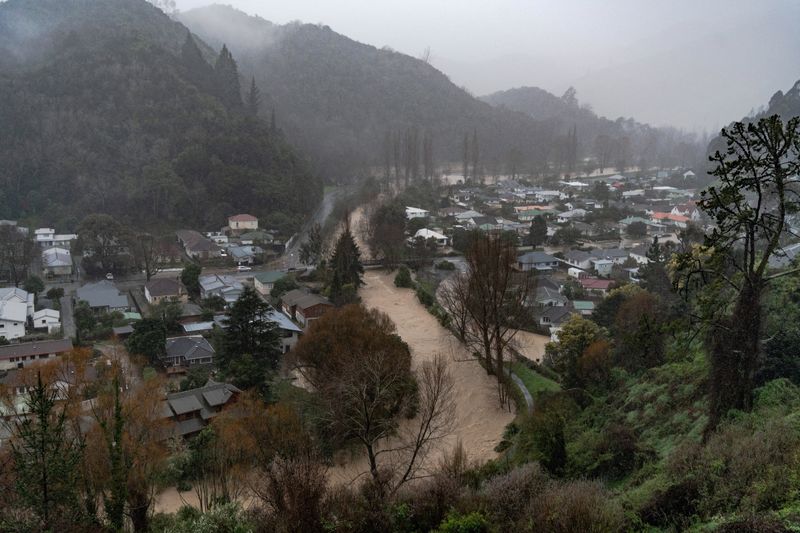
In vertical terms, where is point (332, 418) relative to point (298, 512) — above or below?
below

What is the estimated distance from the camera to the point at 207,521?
6.13 m

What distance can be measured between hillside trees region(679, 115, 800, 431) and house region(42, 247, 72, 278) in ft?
91.9

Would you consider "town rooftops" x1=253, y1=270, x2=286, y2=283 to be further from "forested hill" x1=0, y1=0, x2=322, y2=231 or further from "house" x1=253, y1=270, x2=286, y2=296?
"forested hill" x1=0, y1=0, x2=322, y2=231

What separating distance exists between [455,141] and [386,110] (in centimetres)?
1136

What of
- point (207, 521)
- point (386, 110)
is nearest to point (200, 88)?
point (386, 110)

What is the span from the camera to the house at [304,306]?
20.0 m

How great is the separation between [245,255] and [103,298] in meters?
8.45

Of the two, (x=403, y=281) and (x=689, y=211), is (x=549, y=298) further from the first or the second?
(x=689, y=211)

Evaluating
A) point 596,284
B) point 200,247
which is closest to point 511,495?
point 596,284

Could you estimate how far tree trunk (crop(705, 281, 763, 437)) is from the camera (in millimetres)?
5816

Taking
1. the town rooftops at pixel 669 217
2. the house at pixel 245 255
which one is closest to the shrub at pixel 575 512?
the house at pixel 245 255

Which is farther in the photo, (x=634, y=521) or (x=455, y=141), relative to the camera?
(x=455, y=141)

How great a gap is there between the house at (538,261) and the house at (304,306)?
10.9 metres

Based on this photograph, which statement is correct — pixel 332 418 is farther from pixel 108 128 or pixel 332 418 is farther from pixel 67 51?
pixel 67 51
